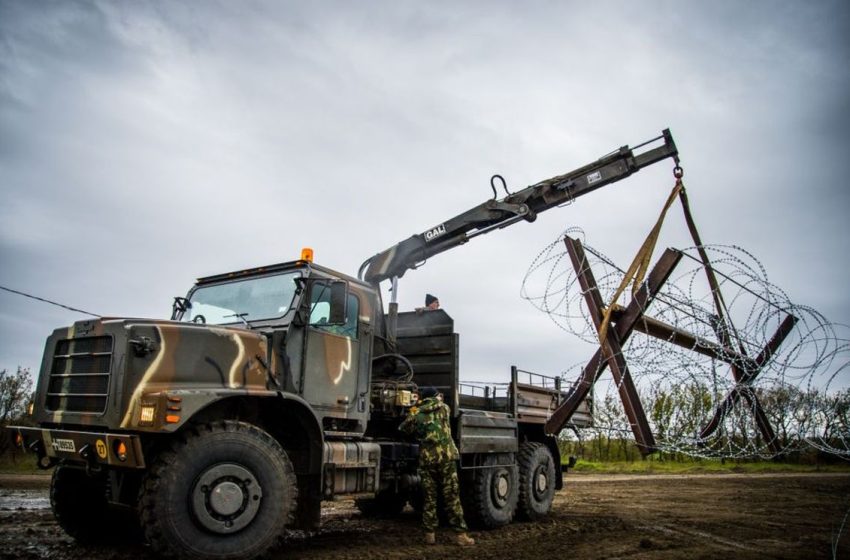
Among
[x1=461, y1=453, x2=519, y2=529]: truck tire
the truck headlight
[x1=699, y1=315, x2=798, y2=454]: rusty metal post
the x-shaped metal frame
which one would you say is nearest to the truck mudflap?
the truck headlight

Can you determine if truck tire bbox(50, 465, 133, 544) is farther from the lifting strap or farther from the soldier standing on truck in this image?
the lifting strap

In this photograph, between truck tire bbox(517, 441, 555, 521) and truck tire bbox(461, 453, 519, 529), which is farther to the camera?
truck tire bbox(517, 441, 555, 521)

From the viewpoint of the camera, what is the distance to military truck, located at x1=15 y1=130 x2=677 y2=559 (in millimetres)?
4887

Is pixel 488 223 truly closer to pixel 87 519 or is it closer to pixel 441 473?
pixel 441 473

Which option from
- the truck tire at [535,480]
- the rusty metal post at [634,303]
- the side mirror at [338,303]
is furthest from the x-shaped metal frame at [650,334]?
the side mirror at [338,303]

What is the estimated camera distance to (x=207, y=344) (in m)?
5.50

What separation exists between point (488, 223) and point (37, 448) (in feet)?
21.2

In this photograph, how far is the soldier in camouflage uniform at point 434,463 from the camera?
691cm

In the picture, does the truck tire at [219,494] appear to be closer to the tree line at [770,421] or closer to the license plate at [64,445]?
the license plate at [64,445]

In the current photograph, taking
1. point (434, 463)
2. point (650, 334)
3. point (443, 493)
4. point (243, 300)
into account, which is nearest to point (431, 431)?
point (434, 463)

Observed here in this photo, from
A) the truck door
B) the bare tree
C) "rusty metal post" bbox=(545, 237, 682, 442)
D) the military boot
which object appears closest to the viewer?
the truck door

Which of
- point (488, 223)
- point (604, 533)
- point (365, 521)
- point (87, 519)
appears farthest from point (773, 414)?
point (87, 519)

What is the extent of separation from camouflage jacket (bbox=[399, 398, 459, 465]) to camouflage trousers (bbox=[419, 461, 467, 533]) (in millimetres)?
89

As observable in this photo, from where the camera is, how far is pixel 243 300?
6.80m
